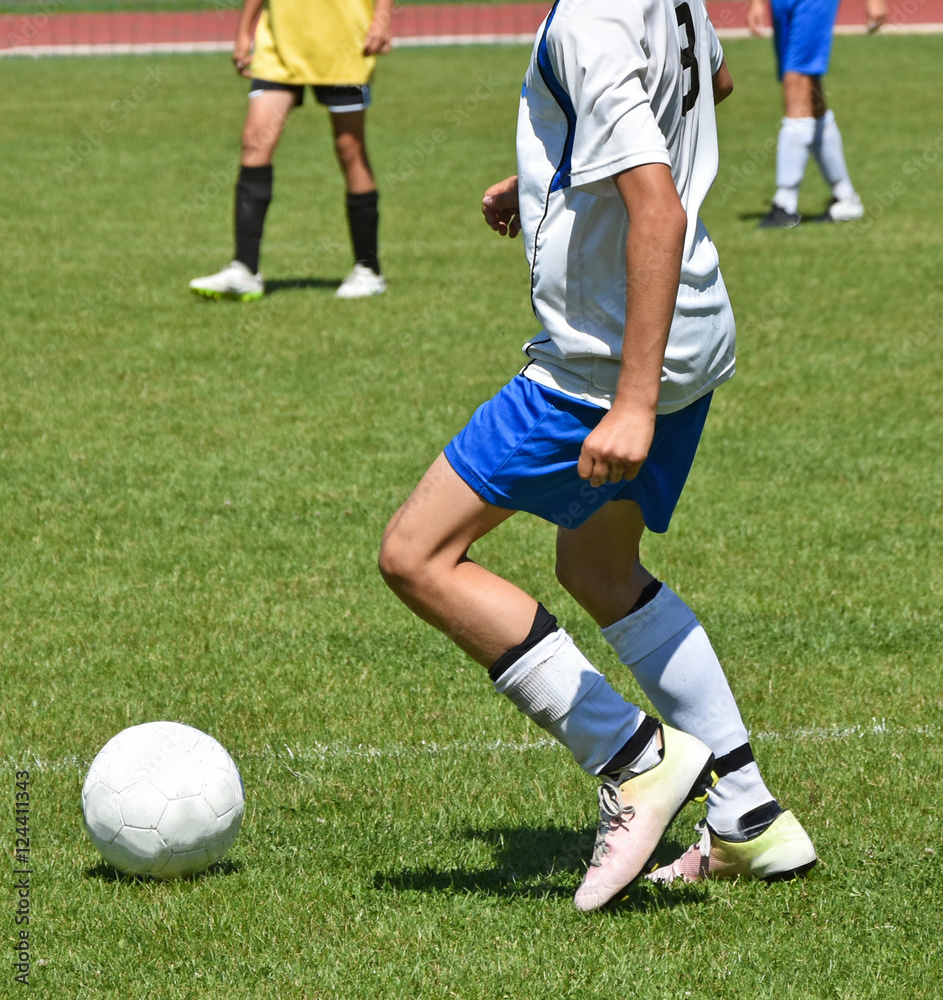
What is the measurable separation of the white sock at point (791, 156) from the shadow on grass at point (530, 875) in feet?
27.3

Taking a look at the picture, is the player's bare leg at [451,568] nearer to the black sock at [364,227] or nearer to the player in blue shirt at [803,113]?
the black sock at [364,227]

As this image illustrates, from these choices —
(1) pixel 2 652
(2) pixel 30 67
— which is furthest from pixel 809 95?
(2) pixel 30 67

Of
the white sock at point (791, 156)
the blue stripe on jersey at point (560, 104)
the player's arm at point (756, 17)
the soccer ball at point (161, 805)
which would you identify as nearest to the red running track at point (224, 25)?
the player's arm at point (756, 17)

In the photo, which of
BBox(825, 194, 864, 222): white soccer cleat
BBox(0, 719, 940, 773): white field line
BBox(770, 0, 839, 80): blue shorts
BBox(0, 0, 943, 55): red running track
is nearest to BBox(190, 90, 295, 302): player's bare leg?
BBox(770, 0, 839, 80): blue shorts

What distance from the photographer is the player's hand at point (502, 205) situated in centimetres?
326

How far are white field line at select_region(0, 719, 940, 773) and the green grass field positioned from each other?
0.04 ft

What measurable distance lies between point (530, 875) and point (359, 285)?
6.13 m

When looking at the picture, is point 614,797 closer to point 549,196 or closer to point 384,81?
point 549,196

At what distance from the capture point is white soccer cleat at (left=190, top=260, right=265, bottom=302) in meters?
8.77

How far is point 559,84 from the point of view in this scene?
2695 millimetres

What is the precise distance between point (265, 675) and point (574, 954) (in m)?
1.62

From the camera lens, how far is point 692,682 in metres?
3.12

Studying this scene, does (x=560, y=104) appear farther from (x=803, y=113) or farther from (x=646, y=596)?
(x=803, y=113)

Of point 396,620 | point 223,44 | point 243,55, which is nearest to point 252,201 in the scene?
point 243,55
